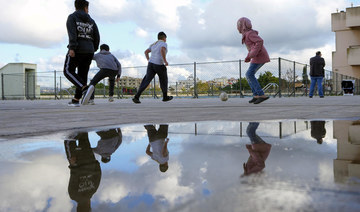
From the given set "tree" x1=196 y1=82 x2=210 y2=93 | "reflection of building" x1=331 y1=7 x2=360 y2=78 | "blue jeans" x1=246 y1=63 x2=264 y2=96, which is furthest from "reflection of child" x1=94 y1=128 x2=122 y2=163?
"reflection of building" x1=331 y1=7 x2=360 y2=78

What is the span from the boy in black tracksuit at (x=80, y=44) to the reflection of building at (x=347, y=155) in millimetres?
5030

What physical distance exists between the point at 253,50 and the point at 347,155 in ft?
18.3

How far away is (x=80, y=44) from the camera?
604cm

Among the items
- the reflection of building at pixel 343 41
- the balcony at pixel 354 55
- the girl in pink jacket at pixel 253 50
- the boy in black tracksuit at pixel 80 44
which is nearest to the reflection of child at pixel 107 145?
the boy in black tracksuit at pixel 80 44

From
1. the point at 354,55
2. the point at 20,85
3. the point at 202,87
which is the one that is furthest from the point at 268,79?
the point at 354,55

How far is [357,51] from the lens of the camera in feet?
104

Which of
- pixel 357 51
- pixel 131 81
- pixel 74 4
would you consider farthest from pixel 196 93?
pixel 357 51

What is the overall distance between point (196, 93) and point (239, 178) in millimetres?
17064

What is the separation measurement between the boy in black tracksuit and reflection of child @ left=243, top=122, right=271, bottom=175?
16.0 ft

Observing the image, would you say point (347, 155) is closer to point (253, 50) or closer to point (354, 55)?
point (253, 50)

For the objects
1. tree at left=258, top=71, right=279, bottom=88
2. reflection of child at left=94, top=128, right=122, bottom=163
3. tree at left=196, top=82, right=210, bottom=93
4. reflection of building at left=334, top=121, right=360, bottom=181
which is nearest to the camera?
reflection of building at left=334, top=121, right=360, bottom=181

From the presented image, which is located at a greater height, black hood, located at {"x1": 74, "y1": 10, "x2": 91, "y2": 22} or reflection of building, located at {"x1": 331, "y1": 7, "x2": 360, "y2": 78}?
reflection of building, located at {"x1": 331, "y1": 7, "x2": 360, "y2": 78}

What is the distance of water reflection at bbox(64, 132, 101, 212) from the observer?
0.76 m

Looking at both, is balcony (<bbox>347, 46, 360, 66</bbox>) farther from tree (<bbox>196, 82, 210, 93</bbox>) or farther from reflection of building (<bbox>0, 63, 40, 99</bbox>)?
reflection of building (<bbox>0, 63, 40, 99</bbox>)
